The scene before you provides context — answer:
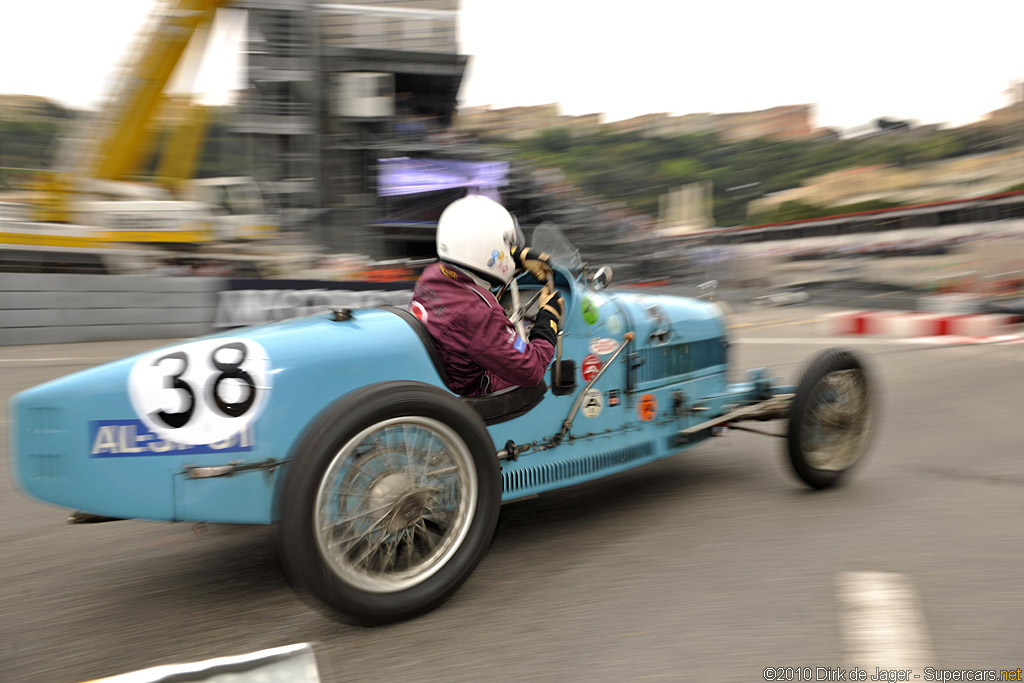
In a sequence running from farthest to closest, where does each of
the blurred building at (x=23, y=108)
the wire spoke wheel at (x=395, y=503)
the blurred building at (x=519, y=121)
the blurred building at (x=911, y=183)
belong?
the blurred building at (x=519, y=121) < the blurred building at (x=911, y=183) < the blurred building at (x=23, y=108) < the wire spoke wheel at (x=395, y=503)

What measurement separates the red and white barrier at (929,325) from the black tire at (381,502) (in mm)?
11026

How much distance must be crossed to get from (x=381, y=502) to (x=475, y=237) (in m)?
1.10

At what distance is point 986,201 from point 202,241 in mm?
23687

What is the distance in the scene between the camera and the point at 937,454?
494 centimetres

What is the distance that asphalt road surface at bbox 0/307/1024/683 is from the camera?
2381 millimetres

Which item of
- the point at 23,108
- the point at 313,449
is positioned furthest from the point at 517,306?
the point at 23,108

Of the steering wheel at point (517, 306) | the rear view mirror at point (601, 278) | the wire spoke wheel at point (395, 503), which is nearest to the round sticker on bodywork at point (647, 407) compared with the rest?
the rear view mirror at point (601, 278)

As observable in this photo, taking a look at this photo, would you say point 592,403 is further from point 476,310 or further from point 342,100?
point 342,100

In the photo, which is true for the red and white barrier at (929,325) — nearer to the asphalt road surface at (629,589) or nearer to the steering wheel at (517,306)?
the asphalt road surface at (629,589)

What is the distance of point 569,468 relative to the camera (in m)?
3.42

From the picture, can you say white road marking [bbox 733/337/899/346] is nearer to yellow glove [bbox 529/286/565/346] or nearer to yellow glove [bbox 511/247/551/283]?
yellow glove [bbox 511/247/551/283]

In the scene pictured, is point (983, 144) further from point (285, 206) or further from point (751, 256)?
→ point (285, 206)

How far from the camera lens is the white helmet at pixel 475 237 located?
3107 millimetres

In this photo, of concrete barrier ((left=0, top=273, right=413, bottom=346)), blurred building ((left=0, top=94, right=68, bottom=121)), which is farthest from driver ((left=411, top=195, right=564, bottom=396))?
blurred building ((left=0, top=94, right=68, bottom=121))
